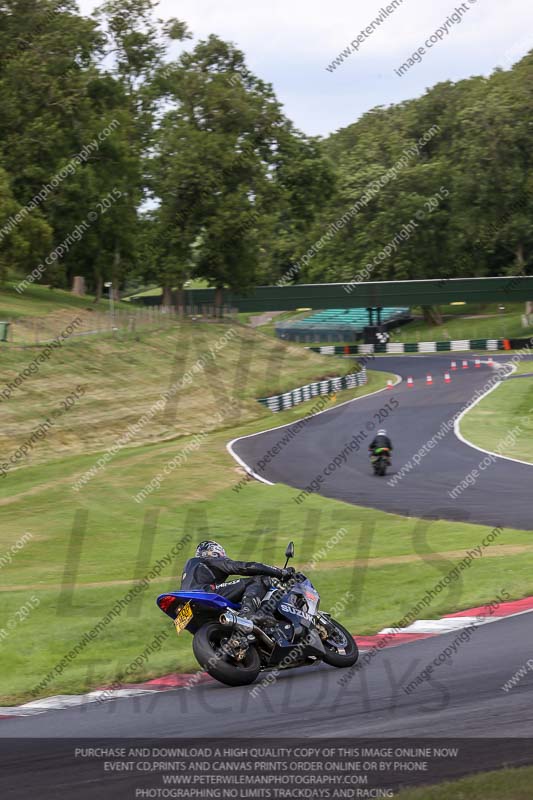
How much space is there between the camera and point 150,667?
10.4m

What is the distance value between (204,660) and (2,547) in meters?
11.9

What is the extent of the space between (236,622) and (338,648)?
4.60 ft

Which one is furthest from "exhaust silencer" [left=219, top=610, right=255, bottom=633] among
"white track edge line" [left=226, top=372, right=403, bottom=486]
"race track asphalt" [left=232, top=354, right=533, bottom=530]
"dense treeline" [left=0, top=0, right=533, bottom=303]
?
"dense treeline" [left=0, top=0, right=533, bottom=303]

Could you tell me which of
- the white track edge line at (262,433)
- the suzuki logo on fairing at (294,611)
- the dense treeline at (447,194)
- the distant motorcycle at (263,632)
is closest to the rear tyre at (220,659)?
the distant motorcycle at (263,632)

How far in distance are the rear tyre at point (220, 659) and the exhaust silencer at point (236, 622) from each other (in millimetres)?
95

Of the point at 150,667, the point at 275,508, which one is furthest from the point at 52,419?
the point at 150,667

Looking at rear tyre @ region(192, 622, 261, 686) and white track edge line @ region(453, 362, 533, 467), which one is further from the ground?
rear tyre @ region(192, 622, 261, 686)

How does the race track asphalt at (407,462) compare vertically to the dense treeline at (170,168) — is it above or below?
below

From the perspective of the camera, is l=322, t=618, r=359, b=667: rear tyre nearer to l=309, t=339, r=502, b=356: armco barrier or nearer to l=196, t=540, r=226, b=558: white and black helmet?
l=196, t=540, r=226, b=558: white and black helmet

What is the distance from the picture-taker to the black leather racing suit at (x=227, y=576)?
32.0 feet

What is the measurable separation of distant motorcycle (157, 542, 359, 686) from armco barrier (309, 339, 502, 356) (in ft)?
204

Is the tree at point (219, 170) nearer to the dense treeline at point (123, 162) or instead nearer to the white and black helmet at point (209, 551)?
the dense treeline at point (123, 162)

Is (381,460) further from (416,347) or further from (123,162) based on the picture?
(416,347)

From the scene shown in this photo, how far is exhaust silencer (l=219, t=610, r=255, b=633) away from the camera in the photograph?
9.17 m
